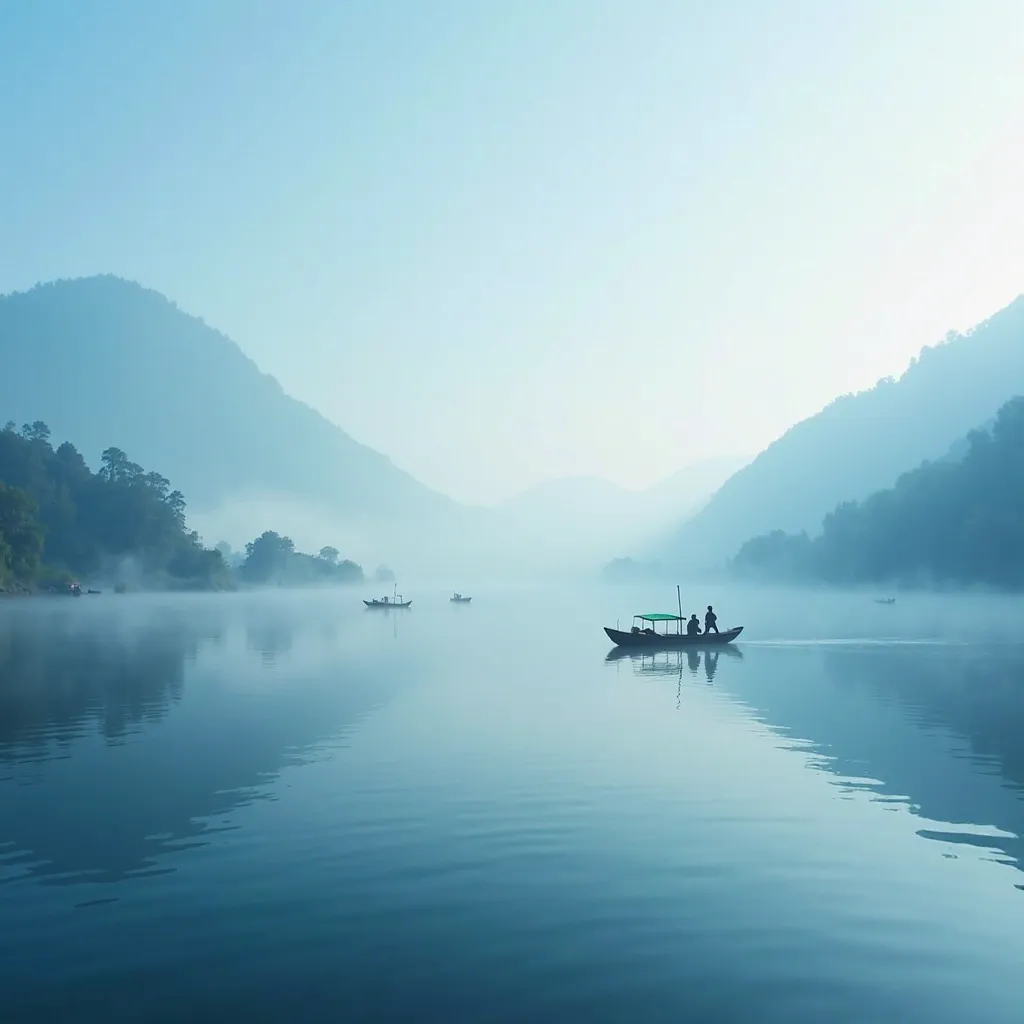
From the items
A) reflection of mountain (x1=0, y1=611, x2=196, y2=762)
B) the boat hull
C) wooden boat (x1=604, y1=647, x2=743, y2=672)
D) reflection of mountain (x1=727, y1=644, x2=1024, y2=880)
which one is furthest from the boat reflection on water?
reflection of mountain (x1=0, y1=611, x2=196, y2=762)

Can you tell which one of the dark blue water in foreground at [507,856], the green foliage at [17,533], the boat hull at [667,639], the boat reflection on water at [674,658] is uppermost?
the green foliage at [17,533]

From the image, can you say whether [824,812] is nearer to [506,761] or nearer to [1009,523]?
[506,761]

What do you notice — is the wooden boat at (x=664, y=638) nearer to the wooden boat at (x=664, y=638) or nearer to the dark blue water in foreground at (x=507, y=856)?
the wooden boat at (x=664, y=638)

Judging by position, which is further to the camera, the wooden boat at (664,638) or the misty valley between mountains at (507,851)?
the wooden boat at (664,638)

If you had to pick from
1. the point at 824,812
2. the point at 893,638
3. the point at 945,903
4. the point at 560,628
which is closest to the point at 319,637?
the point at 560,628

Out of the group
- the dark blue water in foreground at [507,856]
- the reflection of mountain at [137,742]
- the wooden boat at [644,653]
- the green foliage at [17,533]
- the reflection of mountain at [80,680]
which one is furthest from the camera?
the green foliage at [17,533]

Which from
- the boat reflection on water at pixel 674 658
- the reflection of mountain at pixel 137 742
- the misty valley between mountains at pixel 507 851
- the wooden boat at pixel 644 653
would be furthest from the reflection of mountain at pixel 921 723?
the reflection of mountain at pixel 137 742

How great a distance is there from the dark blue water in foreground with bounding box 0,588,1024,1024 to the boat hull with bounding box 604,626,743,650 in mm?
30085

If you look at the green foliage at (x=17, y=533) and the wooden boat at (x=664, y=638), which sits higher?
the green foliage at (x=17, y=533)

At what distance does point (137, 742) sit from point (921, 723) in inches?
1320

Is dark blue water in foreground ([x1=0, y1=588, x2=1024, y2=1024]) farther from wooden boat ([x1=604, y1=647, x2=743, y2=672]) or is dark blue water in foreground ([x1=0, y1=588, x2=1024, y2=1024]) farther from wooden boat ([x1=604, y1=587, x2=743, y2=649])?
wooden boat ([x1=604, y1=587, x2=743, y2=649])

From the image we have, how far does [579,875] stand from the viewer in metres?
20.2

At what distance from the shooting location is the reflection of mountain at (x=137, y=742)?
2238cm

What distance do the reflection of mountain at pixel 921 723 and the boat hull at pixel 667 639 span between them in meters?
7.32
